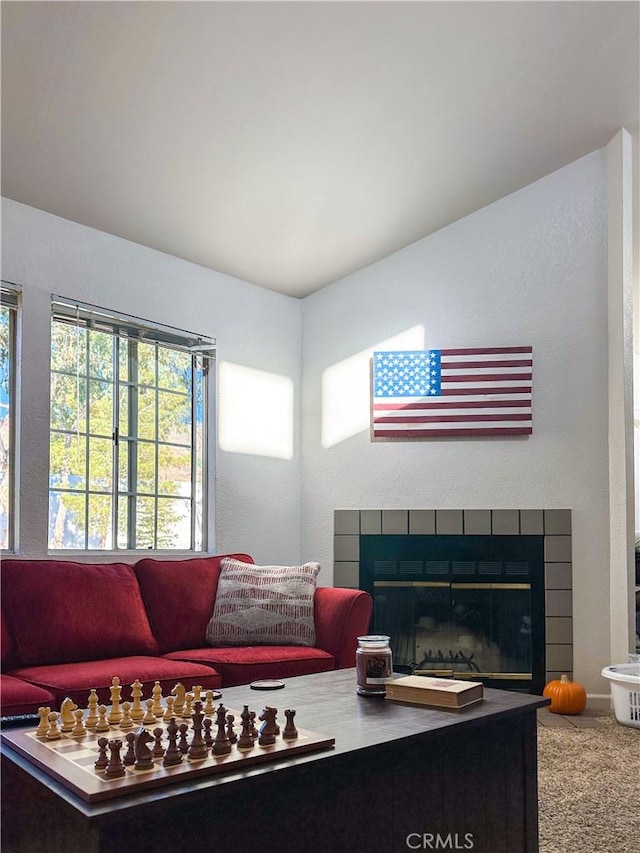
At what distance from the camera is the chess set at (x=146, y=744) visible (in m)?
1.46

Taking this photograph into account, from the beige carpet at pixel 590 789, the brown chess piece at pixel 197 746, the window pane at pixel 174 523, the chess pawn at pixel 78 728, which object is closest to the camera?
the brown chess piece at pixel 197 746

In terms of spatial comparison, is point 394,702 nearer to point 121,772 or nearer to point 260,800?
point 260,800

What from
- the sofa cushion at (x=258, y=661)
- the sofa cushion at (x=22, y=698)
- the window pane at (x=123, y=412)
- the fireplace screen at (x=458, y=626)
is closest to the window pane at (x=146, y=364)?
the window pane at (x=123, y=412)

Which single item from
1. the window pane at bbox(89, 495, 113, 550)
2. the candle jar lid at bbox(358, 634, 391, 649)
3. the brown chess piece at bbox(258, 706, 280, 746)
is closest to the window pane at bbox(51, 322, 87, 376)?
the window pane at bbox(89, 495, 113, 550)

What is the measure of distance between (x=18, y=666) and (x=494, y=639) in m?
2.65

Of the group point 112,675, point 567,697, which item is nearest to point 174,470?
point 112,675

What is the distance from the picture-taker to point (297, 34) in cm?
317

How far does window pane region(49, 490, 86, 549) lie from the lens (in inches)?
155

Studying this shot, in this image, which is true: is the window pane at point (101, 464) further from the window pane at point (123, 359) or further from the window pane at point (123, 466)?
the window pane at point (123, 359)

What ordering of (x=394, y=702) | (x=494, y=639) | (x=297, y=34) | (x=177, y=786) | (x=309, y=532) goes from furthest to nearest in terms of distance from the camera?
(x=309, y=532), (x=494, y=639), (x=297, y=34), (x=394, y=702), (x=177, y=786)

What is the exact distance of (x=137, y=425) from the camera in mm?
4402

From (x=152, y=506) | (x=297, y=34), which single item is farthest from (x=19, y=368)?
(x=297, y=34)

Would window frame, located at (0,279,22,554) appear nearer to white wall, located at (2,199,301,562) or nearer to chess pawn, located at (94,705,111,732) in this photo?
white wall, located at (2,199,301,562)

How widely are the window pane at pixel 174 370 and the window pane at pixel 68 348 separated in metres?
0.53
